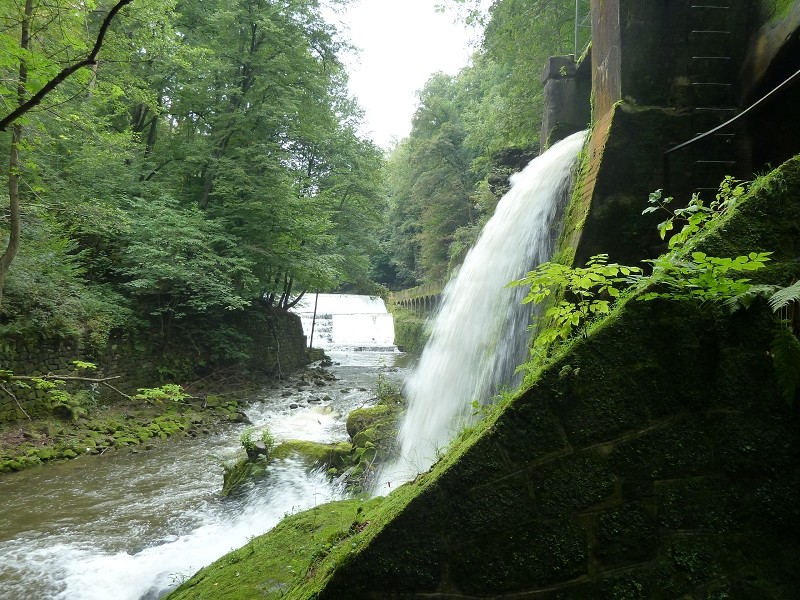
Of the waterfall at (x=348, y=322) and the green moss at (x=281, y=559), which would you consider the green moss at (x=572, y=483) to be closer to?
the green moss at (x=281, y=559)

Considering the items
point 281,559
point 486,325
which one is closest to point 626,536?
point 281,559

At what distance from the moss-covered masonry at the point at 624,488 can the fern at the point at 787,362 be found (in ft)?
0.24

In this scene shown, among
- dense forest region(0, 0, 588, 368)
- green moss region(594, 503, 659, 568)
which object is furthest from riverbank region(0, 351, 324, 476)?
green moss region(594, 503, 659, 568)

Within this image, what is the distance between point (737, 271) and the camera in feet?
7.72

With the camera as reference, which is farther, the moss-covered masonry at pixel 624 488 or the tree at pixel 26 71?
the moss-covered masonry at pixel 624 488

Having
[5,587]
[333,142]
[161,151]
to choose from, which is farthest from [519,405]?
[333,142]

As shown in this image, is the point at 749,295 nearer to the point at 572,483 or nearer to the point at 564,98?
the point at 572,483

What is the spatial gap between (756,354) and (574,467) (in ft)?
3.23

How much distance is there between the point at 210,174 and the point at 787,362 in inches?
640

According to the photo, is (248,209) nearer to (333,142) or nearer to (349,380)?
(333,142)

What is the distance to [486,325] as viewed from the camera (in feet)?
19.7

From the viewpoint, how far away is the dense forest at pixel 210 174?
10.3 metres

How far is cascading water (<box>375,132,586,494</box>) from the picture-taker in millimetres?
5547

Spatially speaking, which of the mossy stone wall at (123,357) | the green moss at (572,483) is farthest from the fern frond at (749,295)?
the mossy stone wall at (123,357)
